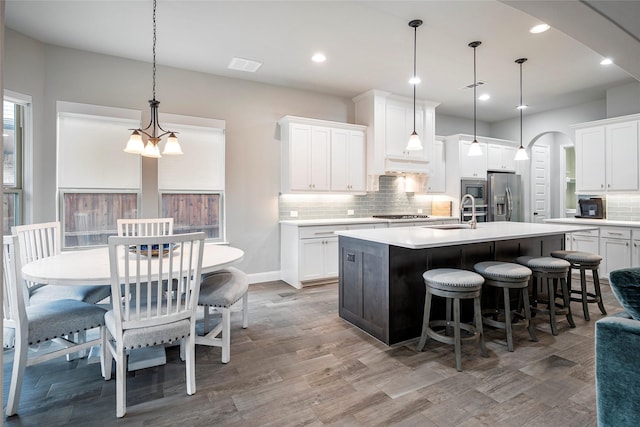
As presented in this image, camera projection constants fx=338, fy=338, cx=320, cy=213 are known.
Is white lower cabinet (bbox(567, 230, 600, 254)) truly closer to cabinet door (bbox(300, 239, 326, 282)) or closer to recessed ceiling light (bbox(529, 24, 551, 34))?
recessed ceiling light (bbox(529, 24, 551, 34))

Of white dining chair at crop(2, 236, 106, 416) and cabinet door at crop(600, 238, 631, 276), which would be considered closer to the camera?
white dining chair at crop(2, 236, 106, 416)

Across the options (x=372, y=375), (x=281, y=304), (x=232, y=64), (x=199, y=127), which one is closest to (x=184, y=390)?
(x=372, y=375)

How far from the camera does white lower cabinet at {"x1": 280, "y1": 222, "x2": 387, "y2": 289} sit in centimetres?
470

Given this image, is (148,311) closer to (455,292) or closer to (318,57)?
(455,292)

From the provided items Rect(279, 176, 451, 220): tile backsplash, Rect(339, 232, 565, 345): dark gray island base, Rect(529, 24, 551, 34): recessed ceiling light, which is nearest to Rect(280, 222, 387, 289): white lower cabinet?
Rect(279, 176, 451, 220): tile backsplash

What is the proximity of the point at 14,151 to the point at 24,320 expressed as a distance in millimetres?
2542

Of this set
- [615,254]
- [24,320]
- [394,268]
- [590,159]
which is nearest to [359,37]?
[394,268]

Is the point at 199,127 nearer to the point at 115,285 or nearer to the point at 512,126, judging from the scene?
the point at 115,285

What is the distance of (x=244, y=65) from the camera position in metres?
4.35

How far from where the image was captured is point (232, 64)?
14.2 ft

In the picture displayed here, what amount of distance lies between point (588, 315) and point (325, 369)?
286 cm

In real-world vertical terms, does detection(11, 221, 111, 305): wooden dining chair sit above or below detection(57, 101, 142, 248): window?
below

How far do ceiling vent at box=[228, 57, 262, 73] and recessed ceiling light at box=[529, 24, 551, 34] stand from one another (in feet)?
10.0

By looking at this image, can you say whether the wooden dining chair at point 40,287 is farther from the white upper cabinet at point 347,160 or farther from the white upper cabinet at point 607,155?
the white upper cabinet at point 607,155
